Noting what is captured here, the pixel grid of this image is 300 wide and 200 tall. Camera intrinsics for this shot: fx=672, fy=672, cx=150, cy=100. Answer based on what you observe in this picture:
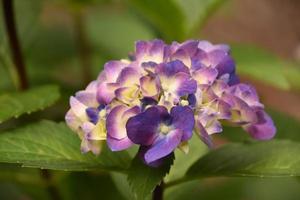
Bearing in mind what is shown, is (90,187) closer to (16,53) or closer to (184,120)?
(16,53)

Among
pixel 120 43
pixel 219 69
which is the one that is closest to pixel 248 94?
pixel 219 69

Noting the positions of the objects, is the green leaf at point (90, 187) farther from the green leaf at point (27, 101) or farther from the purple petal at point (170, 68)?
the purple petal at point (170, 68)

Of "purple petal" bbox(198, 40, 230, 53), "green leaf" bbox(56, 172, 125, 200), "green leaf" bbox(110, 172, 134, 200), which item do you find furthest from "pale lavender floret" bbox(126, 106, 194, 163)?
"green leaf" bbox(56, 172, 125, 200)

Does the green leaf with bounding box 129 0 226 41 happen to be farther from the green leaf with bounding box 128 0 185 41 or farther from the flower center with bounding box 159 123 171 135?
the flower center with bounding box 159 123 171 135

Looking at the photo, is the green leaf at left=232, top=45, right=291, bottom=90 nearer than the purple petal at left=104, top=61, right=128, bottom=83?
No

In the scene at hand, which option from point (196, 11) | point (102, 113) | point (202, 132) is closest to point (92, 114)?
point (102, 113)

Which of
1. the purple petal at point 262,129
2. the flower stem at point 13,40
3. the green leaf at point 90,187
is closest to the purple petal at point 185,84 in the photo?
the purple petal at point 262,129

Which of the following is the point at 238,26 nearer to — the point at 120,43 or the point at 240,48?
the point at 120,43
